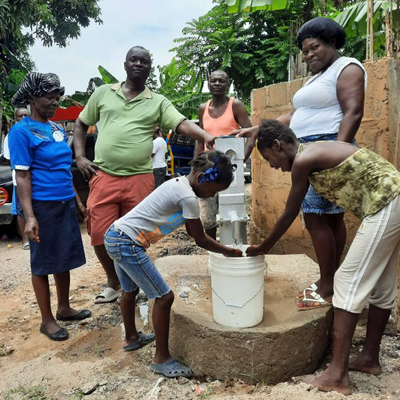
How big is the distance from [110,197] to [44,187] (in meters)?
0.50

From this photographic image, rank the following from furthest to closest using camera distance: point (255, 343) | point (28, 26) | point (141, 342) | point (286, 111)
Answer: point (28, 26), point (286, 111), point (141, 342), point (255, 343)

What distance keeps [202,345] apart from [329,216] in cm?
106

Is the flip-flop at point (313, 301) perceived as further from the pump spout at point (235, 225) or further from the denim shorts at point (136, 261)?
the denim shorts at point (136, 261)

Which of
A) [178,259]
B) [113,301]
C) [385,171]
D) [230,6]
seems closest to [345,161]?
[385,171]

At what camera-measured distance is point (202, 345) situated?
90.3 inches

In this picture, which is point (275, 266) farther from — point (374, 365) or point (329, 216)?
point (374, 365)

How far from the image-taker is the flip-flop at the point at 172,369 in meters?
2.31

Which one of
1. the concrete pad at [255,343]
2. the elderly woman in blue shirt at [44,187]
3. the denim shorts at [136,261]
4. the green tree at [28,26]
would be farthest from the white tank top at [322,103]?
the green tree at [28,26]

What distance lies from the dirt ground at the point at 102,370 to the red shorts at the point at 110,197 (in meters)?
0.69

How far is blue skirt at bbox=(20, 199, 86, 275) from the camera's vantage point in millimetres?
2848

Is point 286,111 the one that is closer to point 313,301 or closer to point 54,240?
point 313,301

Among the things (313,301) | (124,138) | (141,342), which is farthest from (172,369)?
(124,138)

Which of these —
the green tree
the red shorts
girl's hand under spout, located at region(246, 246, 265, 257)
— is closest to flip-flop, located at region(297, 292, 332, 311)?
girl's hand under spout, located at region(246, 246, 265, 257)

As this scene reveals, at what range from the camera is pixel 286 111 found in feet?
13.5
